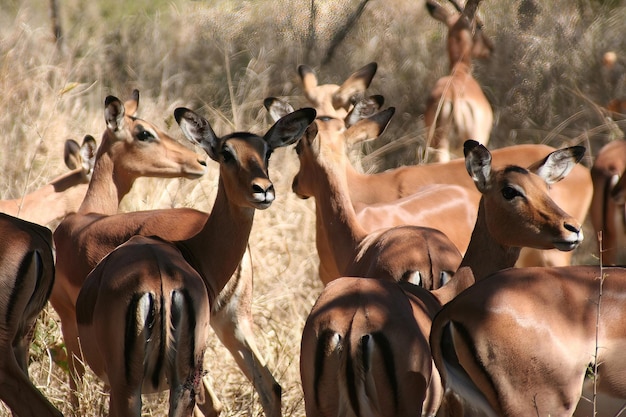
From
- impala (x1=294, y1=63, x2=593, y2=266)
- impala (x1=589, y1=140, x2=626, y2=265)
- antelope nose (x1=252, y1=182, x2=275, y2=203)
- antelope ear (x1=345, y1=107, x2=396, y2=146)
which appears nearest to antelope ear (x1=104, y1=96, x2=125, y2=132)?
antelope ear (x1=345, y1=107, x2=396, y2=146)

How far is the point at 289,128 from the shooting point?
561 centimetres

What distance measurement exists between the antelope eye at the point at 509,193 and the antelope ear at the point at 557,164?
0.42m

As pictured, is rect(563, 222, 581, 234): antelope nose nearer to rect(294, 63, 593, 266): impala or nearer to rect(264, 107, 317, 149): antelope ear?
rect(264, 107, 317, 149): antelope ear

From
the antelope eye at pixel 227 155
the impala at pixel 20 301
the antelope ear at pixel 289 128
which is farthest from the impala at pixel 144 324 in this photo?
the antelope ear at pixel 289 128

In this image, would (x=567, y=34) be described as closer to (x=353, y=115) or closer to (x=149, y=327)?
(x=353, y=115)

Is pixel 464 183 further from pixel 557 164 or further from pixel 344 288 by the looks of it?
pixel 344 288

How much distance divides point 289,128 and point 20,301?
1.94 meters

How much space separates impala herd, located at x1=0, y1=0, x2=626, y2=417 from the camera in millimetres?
3770

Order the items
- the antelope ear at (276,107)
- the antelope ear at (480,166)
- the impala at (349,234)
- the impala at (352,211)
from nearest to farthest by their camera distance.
Result: the antelope ear at (480,166)
the impala at (349,234)
the impala at (352,211)
the antelope ear at (276,107)

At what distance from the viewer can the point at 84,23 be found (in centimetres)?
1405

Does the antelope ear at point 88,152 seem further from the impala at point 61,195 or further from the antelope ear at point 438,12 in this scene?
the antelope ear at point 438,12

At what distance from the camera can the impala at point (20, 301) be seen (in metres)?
4.23

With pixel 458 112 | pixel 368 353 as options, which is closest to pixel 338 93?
pixel 458 112

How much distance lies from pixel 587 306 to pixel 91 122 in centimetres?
735
